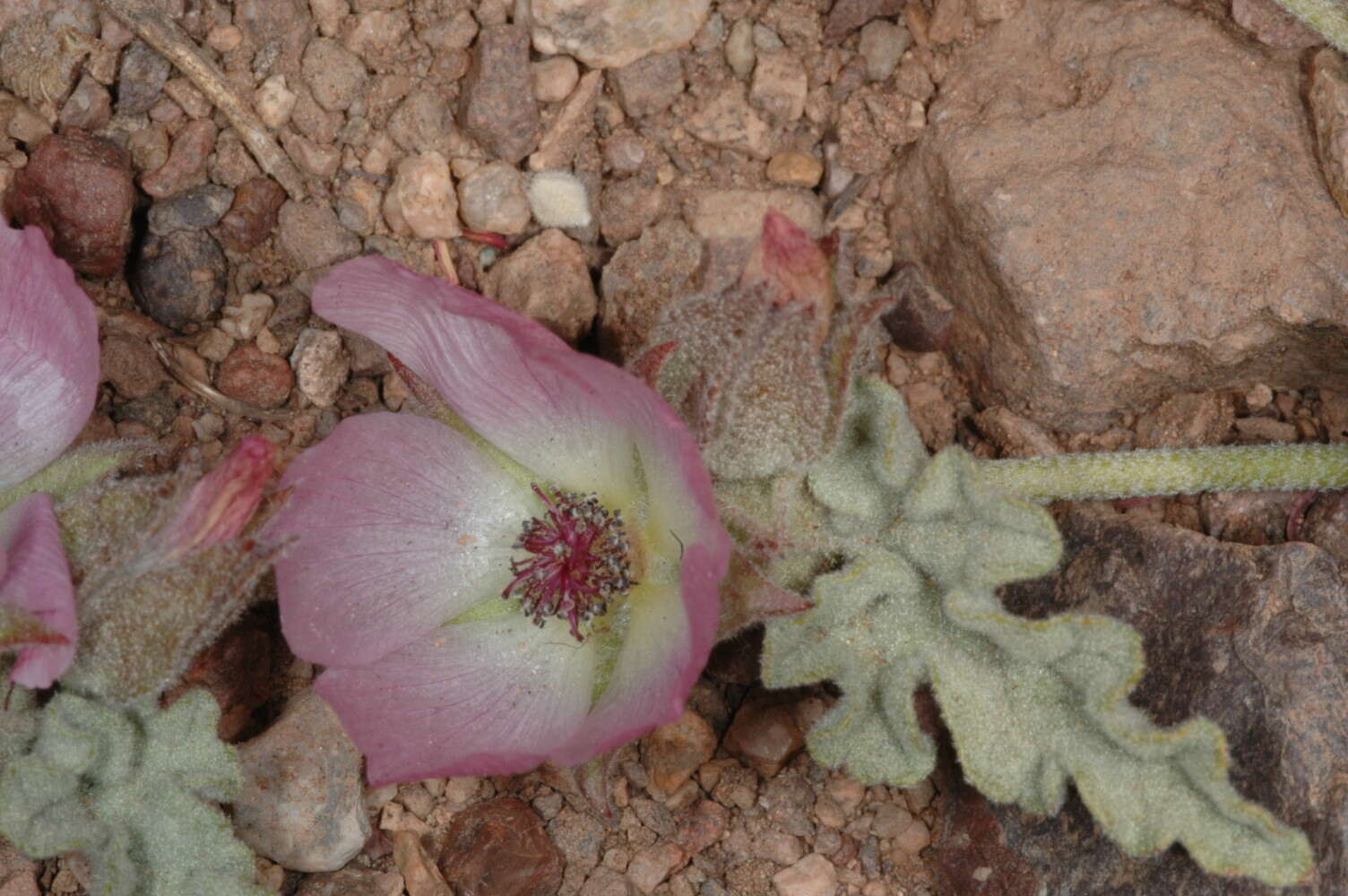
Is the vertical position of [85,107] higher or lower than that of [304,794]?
higher

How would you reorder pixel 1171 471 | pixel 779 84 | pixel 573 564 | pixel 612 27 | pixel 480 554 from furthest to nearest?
pixel 779 84 → pixel 612 27 → pixel 1171 471 → pixel 480 554 → pixel 573 564

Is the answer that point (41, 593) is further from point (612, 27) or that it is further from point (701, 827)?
point (612, 27)

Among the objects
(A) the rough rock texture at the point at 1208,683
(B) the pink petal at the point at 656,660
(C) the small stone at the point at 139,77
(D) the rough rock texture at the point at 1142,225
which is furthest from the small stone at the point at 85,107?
(A) the rough rock texture at the point at 1208,683

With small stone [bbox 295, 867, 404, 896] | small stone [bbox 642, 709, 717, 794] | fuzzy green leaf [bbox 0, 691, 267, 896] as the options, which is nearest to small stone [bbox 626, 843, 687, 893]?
small stone [bbox 642, 709, 717, 794]

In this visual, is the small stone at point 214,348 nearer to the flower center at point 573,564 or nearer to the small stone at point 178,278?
the small stone at point 178,278

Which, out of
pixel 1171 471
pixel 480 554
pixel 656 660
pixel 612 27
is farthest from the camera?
pixel 612 27

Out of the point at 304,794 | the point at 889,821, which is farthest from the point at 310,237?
the point at 889,821
